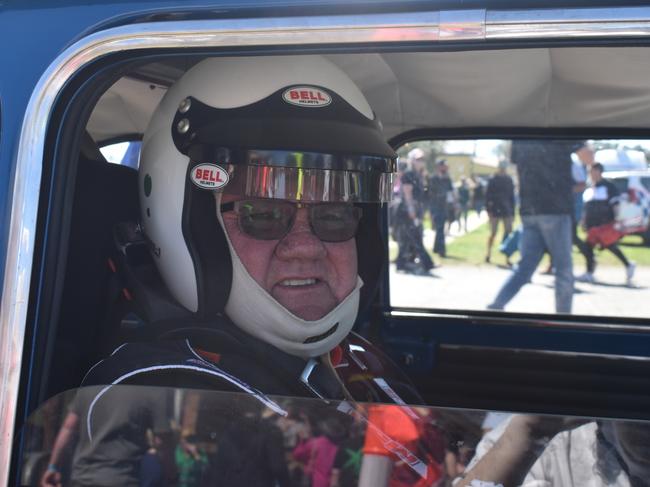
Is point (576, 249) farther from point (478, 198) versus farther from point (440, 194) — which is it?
point (440, 194)

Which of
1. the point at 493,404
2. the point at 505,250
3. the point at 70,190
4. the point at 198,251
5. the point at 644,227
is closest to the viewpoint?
the point at 70,190

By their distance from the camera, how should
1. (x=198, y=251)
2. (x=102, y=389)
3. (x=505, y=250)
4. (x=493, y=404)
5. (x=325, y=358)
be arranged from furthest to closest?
(x=505, y=250) < (x=493, y=404) < (x=325, y=358) < (x=198, y=251) < (x=102, y=389)

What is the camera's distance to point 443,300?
3281mm

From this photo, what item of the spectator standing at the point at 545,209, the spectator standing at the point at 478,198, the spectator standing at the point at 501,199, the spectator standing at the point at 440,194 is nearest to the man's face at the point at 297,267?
the spectator standing at the point at 545,209

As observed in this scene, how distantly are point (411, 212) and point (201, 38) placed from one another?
219 cm

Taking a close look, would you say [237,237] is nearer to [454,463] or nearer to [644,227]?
[454,463]

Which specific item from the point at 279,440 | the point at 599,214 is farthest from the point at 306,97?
the point at 599,214

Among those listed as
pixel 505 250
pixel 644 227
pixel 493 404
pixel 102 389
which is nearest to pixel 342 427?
pixel 102 389

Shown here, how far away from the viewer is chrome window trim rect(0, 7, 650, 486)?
108cm

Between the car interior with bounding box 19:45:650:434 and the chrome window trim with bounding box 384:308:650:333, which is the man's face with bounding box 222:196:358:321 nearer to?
the car interior with bounding box 19:45:650:434

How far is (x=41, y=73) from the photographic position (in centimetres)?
125

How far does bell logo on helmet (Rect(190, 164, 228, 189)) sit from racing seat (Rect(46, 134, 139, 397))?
0.25 meters

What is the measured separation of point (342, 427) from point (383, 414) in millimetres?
67

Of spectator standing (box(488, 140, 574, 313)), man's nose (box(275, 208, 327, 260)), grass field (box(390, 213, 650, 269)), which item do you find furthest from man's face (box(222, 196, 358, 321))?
grass field (box(390, 213, 650, 269))
